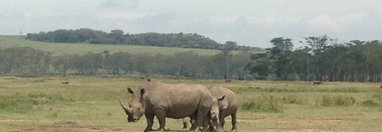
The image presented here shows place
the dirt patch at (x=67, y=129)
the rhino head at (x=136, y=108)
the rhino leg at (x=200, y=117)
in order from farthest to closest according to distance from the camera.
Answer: the dirt patch at (x=67, y=129) < the rhino leg at (x=200, y=117) < the rhino head at (x=136, y=108)

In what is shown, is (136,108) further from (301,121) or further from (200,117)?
(301,121)

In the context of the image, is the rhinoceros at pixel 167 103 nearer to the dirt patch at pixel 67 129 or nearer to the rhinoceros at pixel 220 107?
the rhinoceros at pixel 220 107

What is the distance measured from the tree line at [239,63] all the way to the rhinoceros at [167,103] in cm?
9389

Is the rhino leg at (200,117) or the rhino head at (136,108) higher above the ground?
the rhino head at (136,108)

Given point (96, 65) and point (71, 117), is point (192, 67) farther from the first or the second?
point (71, 117)

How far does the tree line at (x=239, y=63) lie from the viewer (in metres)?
117

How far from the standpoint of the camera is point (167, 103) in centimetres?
2097

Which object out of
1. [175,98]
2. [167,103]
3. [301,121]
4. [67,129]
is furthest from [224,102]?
[301,121]

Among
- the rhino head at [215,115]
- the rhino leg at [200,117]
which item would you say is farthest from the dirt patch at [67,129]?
the rhino head at [215,115]

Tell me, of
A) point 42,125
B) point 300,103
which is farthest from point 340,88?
point 42,125

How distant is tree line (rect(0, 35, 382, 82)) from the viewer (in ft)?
384

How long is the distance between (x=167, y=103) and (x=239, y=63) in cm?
13334

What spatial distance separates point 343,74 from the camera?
119250 mm

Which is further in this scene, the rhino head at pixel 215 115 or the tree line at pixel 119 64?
the tree line at pixel 119 64
